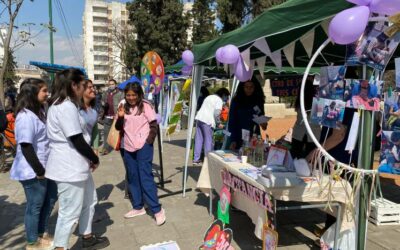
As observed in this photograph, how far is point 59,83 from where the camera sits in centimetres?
307

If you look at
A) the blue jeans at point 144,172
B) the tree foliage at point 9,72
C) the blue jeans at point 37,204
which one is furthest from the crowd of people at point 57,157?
the tree foliage at point 9,72

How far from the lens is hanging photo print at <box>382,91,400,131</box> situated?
2143 millimetres

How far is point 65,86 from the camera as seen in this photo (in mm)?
3047

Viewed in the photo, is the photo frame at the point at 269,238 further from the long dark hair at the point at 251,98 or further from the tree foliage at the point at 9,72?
the tree foliage at the point at 9,72

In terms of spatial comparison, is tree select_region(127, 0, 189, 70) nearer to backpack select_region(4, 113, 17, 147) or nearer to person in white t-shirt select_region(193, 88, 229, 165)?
backpack select_region(4, 113, 17, 147)

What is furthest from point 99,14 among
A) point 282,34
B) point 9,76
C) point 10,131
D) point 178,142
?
point 282,34

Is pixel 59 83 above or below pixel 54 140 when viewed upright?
above

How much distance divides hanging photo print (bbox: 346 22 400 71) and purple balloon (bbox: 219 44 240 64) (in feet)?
5.14

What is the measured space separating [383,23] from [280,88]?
340 inches

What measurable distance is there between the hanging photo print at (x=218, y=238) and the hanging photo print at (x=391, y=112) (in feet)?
5.64

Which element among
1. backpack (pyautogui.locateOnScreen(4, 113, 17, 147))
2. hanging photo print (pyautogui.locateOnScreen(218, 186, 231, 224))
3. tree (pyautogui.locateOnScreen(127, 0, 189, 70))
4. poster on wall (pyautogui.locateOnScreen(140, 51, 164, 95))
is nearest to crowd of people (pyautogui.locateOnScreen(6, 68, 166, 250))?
hanging photo print (pyautogui.locateOnScreen(218, 186, 231, 224))

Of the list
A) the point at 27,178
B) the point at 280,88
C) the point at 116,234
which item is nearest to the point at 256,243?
the point at 116,234

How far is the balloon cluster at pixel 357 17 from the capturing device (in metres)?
2.02

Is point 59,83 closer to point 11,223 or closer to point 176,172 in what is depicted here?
point 11,223
